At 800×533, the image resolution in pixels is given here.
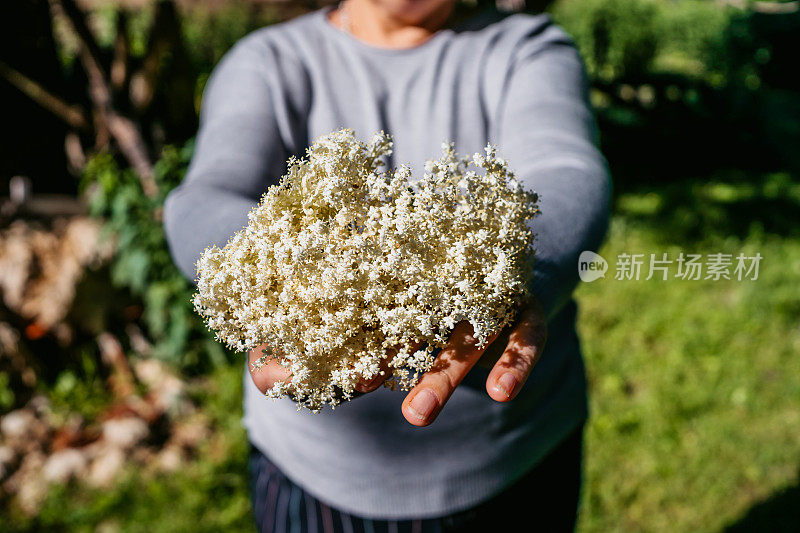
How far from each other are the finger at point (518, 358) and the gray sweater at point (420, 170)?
0.16m

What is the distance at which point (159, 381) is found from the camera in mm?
4281

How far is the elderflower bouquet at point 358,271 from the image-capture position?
Answer: 99 cm

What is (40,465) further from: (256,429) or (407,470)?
(407,470)

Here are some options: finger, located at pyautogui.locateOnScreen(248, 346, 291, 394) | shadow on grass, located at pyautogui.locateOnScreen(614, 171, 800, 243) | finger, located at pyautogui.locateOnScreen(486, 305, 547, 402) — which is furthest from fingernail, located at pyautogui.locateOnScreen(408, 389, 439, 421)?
shadow on grass, located at pyautogui.locateOnScreen(614, 171, 800, 243)

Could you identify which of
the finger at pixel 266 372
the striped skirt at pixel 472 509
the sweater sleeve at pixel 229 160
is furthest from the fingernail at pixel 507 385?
the striped skirt at pixel 472 509

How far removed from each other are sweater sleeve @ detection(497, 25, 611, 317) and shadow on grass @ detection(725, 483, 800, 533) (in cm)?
285

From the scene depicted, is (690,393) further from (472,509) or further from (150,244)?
(150,244)

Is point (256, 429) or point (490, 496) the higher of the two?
point (256, 429)

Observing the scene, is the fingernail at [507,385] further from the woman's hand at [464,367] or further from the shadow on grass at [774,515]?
the shadow on grass at [774,515]

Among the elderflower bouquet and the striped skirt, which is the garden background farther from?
the elderflower bouquet

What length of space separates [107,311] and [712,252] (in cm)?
544

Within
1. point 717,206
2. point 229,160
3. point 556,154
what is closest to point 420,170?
point 556,154

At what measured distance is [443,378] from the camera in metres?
1.02

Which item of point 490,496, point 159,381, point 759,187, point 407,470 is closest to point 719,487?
point 490,496
